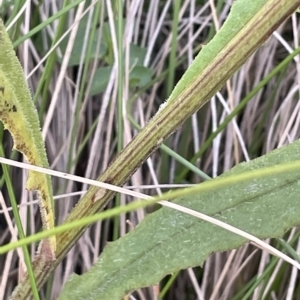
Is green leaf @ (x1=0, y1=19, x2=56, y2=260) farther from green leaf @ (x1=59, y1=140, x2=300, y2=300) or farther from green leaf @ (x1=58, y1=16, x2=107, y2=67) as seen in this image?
green leaf @ (x1=58, y1=16, x2=107, y2=67)

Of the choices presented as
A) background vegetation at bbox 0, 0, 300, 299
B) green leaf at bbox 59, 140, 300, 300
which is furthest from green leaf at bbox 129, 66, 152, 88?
green leaf at bbox 59, 140, 300, 300

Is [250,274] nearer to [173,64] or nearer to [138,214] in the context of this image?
[138,214]

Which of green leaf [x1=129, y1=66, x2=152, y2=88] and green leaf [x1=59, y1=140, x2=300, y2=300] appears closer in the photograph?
green leaf [x1=59, y1=140, x2=300, y2=300]

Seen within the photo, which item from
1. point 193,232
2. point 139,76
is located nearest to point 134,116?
point 139,76

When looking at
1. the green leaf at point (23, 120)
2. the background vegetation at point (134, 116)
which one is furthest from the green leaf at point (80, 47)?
the green leaf at point (23, 120)

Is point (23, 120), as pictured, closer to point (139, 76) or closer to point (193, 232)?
point (193, 232)

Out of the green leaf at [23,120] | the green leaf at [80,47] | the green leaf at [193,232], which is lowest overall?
the green leaf at [193,232]

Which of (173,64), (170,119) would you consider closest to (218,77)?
(170,119)

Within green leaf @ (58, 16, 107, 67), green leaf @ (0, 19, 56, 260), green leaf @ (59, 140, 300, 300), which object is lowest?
green leaf @ (59, 140, 300, 300)

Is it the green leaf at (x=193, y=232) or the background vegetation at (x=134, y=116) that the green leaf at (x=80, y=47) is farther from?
the green leaf at (x=193, y=232)
